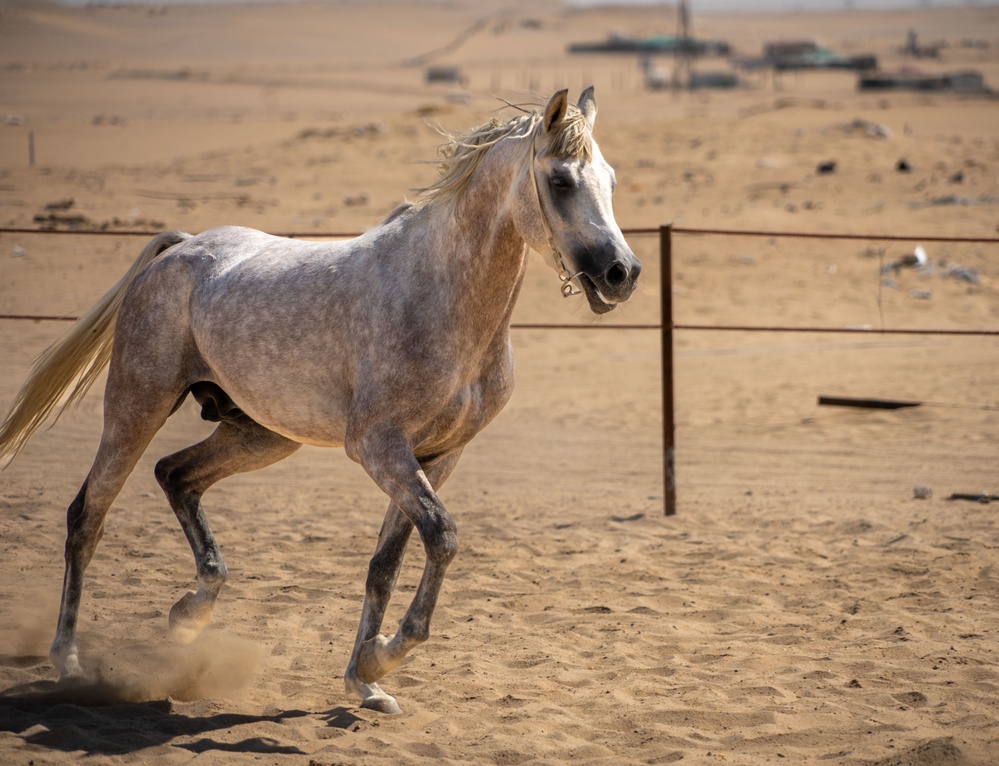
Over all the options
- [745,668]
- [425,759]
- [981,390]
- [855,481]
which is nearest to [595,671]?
[745,668]

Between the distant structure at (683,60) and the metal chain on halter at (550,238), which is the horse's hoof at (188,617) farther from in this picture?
the distant structure at (683,60)

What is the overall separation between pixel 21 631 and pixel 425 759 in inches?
81.3

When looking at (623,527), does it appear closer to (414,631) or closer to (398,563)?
(398,563)

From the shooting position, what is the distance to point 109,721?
12.0ft

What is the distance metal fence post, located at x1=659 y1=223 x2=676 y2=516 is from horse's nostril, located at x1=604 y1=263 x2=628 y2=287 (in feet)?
12.0

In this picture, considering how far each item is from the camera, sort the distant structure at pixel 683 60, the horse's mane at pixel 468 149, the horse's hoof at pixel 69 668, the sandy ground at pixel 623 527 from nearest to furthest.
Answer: the horse's mane at pixel 468 149, the sandy ground at pixel 623 527, the horse's hoof at pixel 69 668, the distant structure at pixel 683 60

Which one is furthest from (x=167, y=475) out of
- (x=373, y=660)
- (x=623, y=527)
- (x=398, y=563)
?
(x=623, y=527)

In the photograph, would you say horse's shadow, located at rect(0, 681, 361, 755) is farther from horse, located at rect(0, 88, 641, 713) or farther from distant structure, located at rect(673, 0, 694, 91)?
distant structure, located at rect(673, 0, 694, 91)

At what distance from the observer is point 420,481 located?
3.43 metres

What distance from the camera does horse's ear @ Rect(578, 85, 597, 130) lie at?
11.1 ft

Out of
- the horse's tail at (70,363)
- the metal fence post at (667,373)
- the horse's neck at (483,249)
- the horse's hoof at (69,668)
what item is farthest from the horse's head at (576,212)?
the metal fence post at (667,373)

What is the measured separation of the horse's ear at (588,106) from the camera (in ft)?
11.1

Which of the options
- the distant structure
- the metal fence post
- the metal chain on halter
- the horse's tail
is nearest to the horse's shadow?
the horse's tail

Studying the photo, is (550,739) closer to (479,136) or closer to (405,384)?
(405,384)
